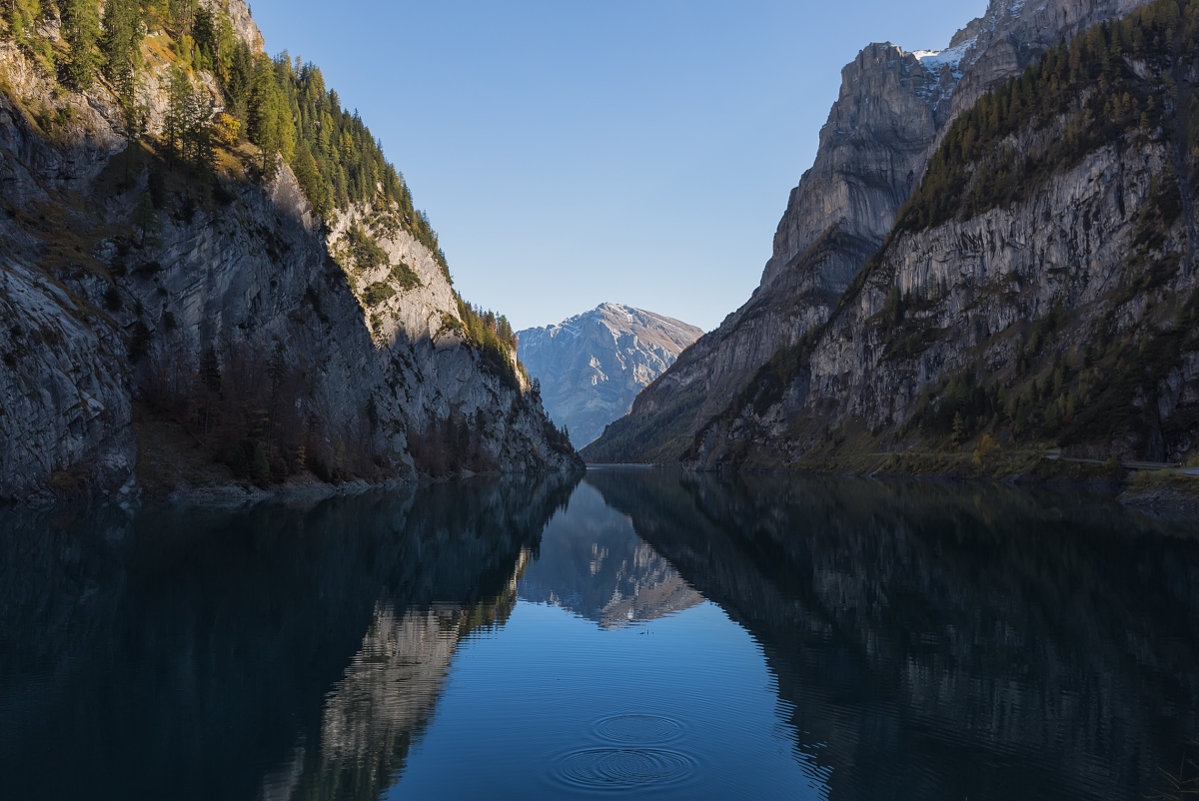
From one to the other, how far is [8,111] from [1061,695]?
3718 inches

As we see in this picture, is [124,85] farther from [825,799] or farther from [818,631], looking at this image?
[825,799]

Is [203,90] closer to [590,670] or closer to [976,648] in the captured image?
[590,670]

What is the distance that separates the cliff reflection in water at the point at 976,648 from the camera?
14.5 metres

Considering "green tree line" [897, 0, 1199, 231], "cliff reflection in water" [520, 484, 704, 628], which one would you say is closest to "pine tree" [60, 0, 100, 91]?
"cliff reflection in water" [520, 484, 704, 628]

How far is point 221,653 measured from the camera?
21.8 metres

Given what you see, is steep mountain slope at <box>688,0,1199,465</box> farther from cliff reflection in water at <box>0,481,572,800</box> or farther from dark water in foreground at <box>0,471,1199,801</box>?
cliff reflection in water at <box>0,481,572,800</box>

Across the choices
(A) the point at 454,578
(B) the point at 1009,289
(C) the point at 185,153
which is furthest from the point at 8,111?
(B) the point at 1009,289

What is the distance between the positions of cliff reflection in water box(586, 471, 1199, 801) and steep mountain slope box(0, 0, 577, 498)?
46.3m

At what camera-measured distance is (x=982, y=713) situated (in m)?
17.5

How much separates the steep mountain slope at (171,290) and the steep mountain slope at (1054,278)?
9764cm

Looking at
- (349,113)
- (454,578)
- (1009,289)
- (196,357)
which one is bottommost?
(454,578)

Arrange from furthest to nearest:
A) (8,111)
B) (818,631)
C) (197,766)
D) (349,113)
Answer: (349,113)
(8,111)
(818,631)
(197,766)

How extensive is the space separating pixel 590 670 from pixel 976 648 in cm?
1190

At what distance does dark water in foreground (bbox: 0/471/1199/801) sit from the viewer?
1383cm
